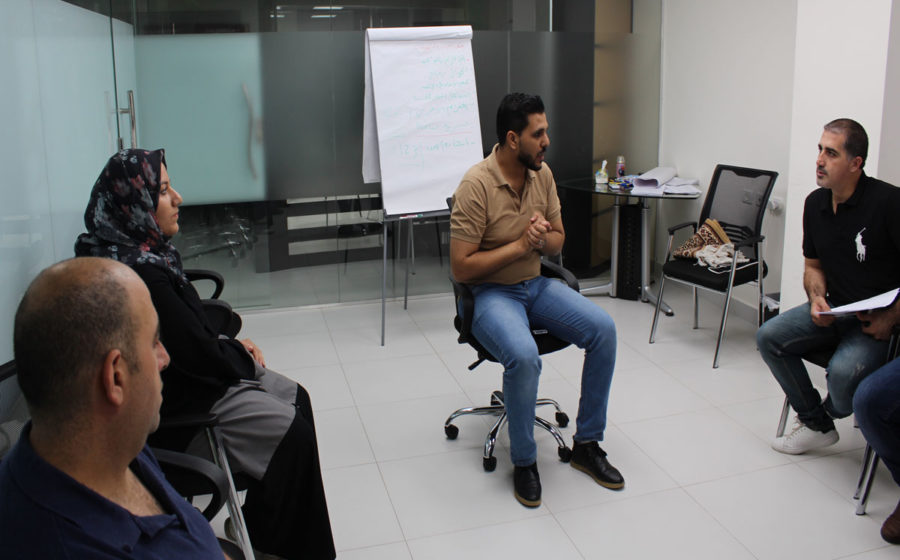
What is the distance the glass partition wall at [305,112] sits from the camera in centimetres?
455

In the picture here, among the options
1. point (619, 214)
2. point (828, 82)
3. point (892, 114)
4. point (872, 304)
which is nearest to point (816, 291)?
point (872, 304)

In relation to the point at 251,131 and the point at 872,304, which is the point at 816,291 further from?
the point at 251,131

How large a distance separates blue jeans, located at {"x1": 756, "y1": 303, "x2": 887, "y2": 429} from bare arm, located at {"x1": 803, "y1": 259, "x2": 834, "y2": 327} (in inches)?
1.6

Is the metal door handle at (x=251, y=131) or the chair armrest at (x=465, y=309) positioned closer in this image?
the chair armrest at (x=465, y=309)

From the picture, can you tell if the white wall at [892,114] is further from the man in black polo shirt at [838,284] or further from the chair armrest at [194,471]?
the chair armrest at [194,471]

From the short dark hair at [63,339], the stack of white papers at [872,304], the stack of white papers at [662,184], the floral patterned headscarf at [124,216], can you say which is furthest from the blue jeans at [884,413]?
the stack of white papers at [662,184]

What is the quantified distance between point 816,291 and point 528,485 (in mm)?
1353

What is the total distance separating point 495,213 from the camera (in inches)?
115

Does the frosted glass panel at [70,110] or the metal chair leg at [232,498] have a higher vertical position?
the frosted glass panel at [70,110]

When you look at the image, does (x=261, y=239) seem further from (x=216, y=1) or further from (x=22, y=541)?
(x=22, y=541)

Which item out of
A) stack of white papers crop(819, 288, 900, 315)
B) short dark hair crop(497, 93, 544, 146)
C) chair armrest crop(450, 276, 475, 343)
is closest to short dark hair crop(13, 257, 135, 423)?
chair armrest crop(450, 276, 475, 343)

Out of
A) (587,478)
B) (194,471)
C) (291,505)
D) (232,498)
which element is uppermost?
(194,471)

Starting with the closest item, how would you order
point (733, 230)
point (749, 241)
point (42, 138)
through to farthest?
1. point (42, 138)
2. point (749, 241)
3. point (733, 230)

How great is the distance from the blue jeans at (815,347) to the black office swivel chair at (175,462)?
213 cm
